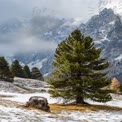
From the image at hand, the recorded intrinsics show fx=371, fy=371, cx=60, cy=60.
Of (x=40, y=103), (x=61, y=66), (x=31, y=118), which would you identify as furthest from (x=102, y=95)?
(x=31, y=118)

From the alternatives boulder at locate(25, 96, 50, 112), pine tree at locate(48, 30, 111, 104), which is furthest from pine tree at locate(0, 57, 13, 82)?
boulder at locate(25, 96, 50, 112)

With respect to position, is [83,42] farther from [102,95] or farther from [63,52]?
[102,95]

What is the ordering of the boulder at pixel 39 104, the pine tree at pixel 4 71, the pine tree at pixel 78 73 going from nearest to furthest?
1. the boulder at pixel 39 104
2. the pine tree at pixel 78 73
3. the pine tree at pixel 4 71

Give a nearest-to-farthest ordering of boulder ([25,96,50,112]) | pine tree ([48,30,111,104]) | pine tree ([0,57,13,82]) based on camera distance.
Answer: boulder ([25,96,50,112]), pine tree ([48,30,111,104]), pine tree ([0,57,13,82])

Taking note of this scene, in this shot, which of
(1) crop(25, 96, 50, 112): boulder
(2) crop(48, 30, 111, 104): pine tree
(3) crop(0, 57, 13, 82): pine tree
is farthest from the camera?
(3) crop(0, 57, 13, 82): pine tree

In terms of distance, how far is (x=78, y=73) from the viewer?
43.1 meters

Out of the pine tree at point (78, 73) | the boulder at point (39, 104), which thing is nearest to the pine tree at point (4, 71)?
the pine tree at point (78, 73)

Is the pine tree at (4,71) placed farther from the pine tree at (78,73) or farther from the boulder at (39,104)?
the boulder at (39,104)

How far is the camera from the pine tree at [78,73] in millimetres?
41312

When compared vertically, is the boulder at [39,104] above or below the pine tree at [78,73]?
below

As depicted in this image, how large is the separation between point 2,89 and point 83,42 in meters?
36.0

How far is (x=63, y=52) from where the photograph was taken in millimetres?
43125

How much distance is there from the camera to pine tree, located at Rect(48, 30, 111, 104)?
1626 inches

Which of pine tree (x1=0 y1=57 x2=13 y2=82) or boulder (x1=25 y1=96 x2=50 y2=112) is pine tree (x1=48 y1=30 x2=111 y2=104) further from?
pine tree (x1=0 y1=57 x2=13 y2=82)
